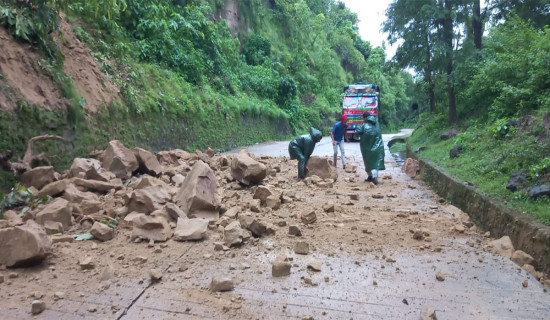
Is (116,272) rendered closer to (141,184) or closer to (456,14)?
(141,184)

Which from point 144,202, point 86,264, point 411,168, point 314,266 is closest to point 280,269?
point 314,266

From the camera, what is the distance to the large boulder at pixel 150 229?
3994mm

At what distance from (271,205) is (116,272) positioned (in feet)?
7.78

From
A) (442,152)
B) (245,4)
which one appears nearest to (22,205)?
(442,152)

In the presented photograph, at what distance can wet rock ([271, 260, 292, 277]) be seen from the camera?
3.33 m

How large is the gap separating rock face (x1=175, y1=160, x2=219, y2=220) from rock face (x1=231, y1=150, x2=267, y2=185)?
1.61 metres

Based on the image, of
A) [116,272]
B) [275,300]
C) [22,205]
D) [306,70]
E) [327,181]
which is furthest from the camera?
[306,70]

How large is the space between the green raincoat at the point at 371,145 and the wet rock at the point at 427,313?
5790 millimetres

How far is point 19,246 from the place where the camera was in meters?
3.25

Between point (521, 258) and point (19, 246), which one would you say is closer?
point (19, 246)

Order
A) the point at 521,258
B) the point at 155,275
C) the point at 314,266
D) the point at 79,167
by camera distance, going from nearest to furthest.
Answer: the point at 155,275 → the point at 314,266 → the point at 521,258 → the point at 79,167

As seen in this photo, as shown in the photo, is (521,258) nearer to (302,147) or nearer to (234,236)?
(234,236)

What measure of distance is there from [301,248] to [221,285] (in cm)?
100

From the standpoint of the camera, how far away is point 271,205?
5.33 meters
